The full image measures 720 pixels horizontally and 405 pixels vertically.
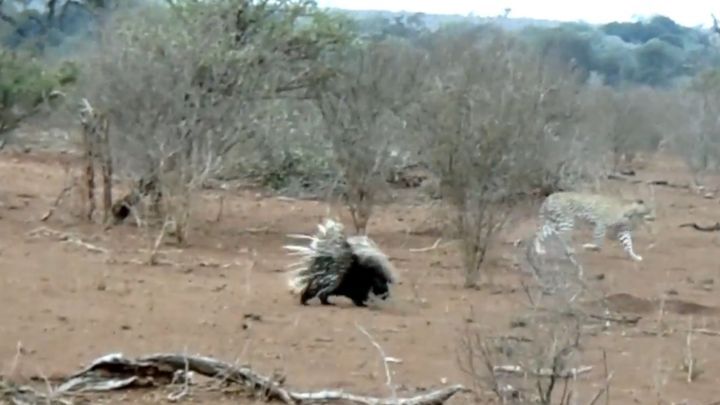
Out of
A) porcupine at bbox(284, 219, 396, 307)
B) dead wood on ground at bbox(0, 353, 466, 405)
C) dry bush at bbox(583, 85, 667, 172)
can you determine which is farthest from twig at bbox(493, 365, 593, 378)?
dry bush at bbox(583, 85, 667, 172)

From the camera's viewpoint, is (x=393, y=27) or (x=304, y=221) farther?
(x=393, y=27)

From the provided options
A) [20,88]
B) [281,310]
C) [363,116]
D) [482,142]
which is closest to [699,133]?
[363,116]

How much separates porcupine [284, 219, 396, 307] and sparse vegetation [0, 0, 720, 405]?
1.01ft

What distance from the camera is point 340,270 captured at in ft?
36.2

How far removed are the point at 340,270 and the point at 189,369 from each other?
352cm

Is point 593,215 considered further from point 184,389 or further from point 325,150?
point 184,389

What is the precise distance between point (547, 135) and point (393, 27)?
3948 centimetres

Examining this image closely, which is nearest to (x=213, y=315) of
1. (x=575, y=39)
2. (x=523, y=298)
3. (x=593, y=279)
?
(x=523, y=298)

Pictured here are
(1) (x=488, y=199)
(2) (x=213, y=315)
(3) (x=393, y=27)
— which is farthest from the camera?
(3) (x=393, y=27)

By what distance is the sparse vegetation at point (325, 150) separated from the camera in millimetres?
10453

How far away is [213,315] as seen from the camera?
10.3m

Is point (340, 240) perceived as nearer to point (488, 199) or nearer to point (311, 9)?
point (488, 199)

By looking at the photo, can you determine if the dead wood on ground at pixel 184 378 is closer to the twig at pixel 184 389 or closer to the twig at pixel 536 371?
the twig at pixel 184 389

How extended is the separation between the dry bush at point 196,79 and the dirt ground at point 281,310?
891 millimetres
